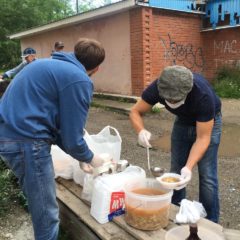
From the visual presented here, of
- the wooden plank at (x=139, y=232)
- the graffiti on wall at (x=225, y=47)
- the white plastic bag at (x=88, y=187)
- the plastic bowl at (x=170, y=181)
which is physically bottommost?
the wooden plank at (x=139, y=232)

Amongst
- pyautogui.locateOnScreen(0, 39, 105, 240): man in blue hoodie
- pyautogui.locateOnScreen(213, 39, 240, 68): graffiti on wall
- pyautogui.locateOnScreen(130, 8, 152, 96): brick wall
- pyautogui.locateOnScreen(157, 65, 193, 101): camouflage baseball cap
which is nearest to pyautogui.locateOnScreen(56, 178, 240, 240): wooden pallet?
pyautogui.locateOnScreen(0, 39, 105, 240): man in blue hoodie

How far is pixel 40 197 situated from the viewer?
2291mm

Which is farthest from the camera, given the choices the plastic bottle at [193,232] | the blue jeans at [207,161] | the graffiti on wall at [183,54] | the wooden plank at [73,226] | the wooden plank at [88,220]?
the graffiti on wall at [183,54]

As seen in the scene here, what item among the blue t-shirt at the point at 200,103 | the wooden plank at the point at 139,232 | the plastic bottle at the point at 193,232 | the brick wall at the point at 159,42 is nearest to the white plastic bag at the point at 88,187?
the wooden plank at the point at 139,232

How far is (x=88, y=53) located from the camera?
2.30m

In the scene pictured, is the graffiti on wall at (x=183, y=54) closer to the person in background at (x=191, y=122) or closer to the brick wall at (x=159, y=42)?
the brick wall at (x=159, y=42)

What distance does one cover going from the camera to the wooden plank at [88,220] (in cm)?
257

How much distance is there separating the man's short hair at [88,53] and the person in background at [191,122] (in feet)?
1.65

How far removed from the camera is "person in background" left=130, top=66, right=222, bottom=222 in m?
2.50

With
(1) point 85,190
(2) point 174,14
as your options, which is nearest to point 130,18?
(2) point 174,14

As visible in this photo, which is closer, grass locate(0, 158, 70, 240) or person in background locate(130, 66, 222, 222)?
person in background locate(130, 66, 222, 222)

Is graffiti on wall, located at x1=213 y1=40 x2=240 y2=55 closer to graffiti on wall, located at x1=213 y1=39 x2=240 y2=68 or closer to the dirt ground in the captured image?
graffiti on wall, located at x1=213 y1=39 x2=240 y2=68

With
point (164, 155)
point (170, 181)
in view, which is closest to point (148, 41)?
point (164, 155)

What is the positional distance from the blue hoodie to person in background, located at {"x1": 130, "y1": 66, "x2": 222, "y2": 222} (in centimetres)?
67
